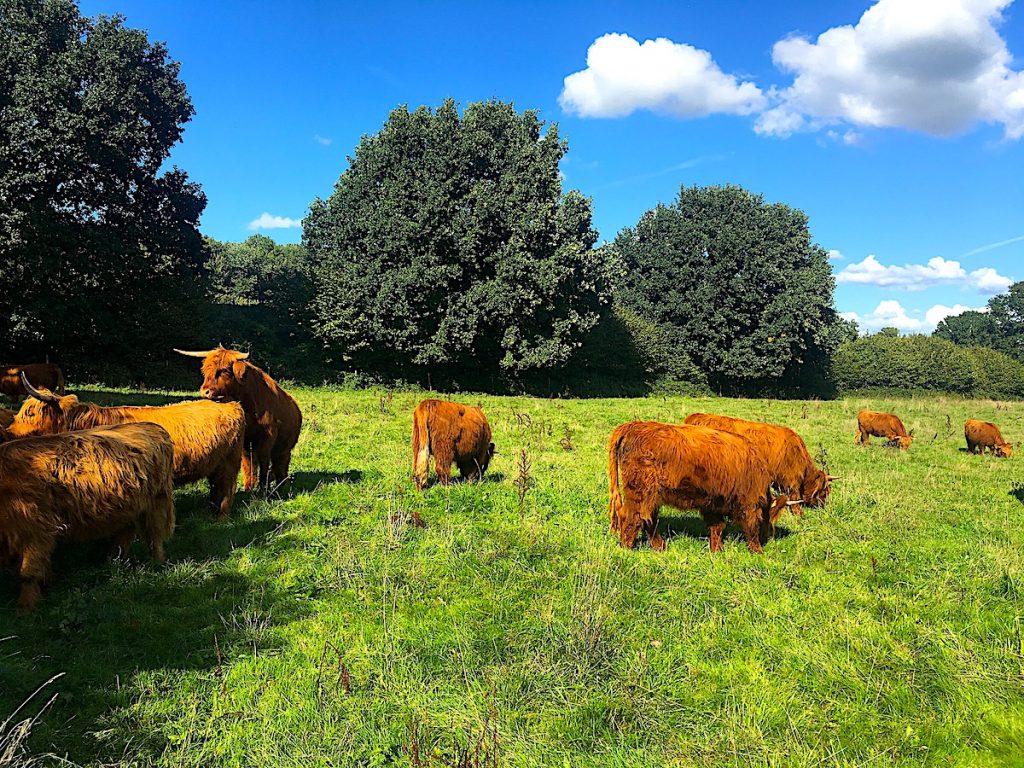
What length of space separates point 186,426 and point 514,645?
16.4ft

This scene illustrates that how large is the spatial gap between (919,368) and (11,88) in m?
A: 64.6

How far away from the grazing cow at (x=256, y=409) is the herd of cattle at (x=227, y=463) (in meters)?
0.02

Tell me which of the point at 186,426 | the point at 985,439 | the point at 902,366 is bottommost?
the point at 985,439

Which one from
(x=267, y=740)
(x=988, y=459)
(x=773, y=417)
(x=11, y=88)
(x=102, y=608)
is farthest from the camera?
(x=773, y=417)

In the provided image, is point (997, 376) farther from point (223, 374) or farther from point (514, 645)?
point (223, 374)

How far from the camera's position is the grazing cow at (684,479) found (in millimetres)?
6461

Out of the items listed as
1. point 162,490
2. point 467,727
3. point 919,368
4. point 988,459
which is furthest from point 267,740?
point 919,368

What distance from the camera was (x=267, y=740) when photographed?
3277 millimetres

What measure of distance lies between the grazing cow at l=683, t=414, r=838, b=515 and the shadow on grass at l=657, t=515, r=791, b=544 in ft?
3.19

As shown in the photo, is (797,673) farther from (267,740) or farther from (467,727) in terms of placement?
(267,740)

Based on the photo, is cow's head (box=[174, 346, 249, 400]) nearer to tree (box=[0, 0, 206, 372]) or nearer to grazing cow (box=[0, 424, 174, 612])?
grazing cow (box=[0, 424, 174, 612])

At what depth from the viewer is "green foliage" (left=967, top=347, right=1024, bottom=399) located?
54987 millimetres

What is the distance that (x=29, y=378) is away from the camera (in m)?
14.7

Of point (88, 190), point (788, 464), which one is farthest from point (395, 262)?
point (788, 464)
